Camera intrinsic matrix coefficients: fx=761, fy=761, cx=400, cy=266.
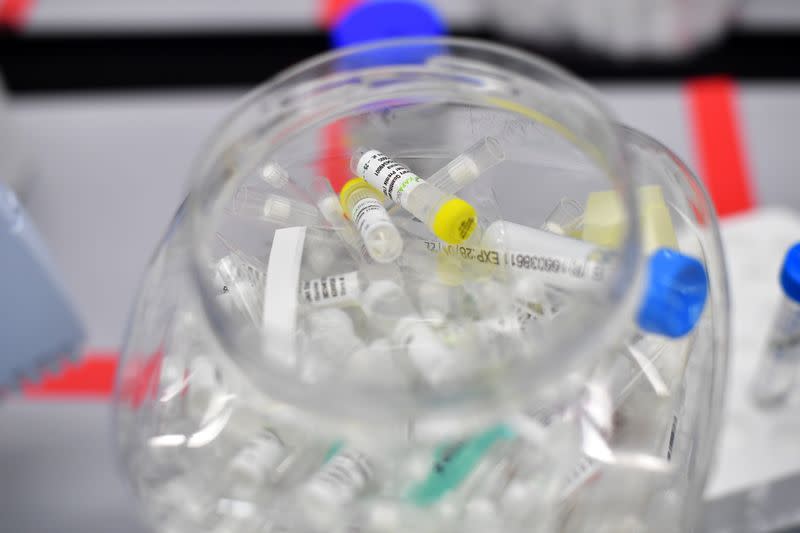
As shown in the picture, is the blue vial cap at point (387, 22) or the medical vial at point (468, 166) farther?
the blue vial cap at point (387, 22)

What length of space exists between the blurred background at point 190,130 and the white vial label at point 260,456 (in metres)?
0.27

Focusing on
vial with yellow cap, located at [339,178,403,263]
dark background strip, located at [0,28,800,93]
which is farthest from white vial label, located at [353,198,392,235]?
dark background strip, located at [0,28,800,93]

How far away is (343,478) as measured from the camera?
1.10 feet

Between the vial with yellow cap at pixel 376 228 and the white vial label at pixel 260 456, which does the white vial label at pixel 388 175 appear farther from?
the white vial label at pixel 260 456

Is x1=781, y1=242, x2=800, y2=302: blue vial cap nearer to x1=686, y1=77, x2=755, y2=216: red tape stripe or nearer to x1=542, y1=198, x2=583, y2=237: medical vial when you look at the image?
x1=542, y1=198, x2=583, y2=237: medical vial

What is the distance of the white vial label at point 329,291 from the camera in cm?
38

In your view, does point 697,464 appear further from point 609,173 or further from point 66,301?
point 66,301

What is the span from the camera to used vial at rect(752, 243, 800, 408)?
0.46 meters

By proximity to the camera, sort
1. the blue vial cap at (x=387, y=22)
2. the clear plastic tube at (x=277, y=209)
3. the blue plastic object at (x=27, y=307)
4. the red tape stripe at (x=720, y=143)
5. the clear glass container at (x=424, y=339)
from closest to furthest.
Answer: the clear glass container at (x=424, y=339), the clear plastic tube at (x=277, y=209), the blue plastic object at (x=27, y=307), the blue vial cap at (x=387, y=22), the red tape stripe at (x=720, y=143)

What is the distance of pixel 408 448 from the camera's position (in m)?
0.33

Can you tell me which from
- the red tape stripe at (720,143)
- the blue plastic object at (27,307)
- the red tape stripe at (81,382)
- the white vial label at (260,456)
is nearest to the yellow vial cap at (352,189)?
the white vial label at (260,456)

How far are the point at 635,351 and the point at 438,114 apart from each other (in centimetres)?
19

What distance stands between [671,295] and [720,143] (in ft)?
2.14

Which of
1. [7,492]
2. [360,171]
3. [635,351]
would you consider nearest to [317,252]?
[360,171]
